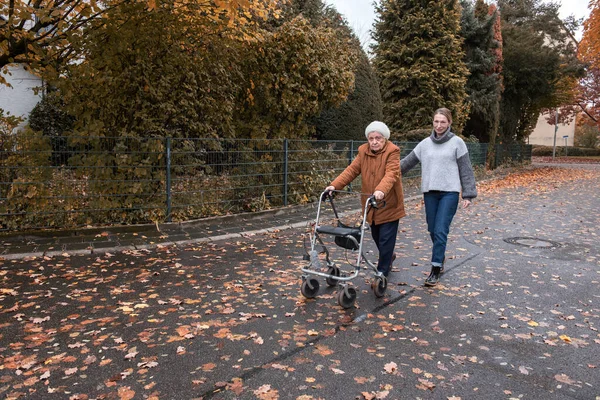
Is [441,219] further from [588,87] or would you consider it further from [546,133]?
[546,133]

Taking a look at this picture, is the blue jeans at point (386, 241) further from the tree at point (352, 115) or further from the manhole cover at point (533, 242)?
the tree at point (352, 115)

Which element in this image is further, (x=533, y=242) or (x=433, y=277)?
(x=533, y=242)

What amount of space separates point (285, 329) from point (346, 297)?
0.76 m

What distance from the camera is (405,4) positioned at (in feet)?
73.6

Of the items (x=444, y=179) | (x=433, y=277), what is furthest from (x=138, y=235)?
(x=444, y=179)

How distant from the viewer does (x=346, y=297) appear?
4.79 m

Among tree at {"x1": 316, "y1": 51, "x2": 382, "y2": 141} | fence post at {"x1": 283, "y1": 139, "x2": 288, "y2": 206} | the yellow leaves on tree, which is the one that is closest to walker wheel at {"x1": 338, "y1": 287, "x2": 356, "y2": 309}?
fence post at {"x1": 283, "y1": 139, "x2": 288, "y2": 206}

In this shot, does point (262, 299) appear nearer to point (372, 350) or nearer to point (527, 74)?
point (372, 350)

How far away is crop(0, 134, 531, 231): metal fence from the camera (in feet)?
25.4

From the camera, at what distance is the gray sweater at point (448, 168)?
5648 mm

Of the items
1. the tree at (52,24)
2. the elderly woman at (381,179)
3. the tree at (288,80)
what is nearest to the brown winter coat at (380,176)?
the elderly woman at (381,179)

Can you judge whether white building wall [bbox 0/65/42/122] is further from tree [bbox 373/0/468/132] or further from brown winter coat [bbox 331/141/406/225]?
brown winter coat [bbox 331/141/406/225]

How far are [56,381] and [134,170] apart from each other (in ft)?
18.4

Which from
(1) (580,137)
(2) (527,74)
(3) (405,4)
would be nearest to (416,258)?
(3) (405,4)
